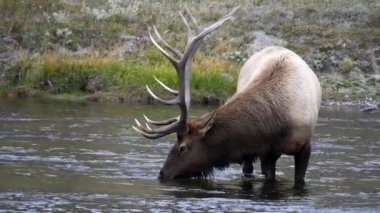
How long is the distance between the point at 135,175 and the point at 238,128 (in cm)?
162

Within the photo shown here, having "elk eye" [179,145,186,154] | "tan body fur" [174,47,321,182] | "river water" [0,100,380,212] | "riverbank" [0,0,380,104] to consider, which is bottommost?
"river water" [0,100,380,212]

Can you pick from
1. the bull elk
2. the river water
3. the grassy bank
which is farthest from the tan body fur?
the grassy bank

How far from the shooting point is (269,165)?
12852 millimetres

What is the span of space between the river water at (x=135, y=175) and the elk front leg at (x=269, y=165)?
0.15 meters

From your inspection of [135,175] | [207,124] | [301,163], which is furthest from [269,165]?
[135,175]

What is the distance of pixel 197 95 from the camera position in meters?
24.2

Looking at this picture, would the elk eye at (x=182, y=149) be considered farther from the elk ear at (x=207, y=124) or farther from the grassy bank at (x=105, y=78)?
the grassy bank at (x=105, y=78)

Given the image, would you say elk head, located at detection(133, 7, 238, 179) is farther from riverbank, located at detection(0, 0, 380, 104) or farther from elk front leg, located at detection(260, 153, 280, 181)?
riverbank, located at detection(0, 0, 380, 104)

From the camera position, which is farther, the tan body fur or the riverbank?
the riverbank

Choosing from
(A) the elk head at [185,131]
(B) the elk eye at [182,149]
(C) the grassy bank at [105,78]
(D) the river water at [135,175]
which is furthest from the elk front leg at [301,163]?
(C) the grassy bank at [105,78]

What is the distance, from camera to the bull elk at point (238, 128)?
1209cm

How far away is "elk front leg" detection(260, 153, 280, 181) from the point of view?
41.0 ft

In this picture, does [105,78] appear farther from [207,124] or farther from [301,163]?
[207,124]

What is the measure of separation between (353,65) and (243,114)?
15.3m
